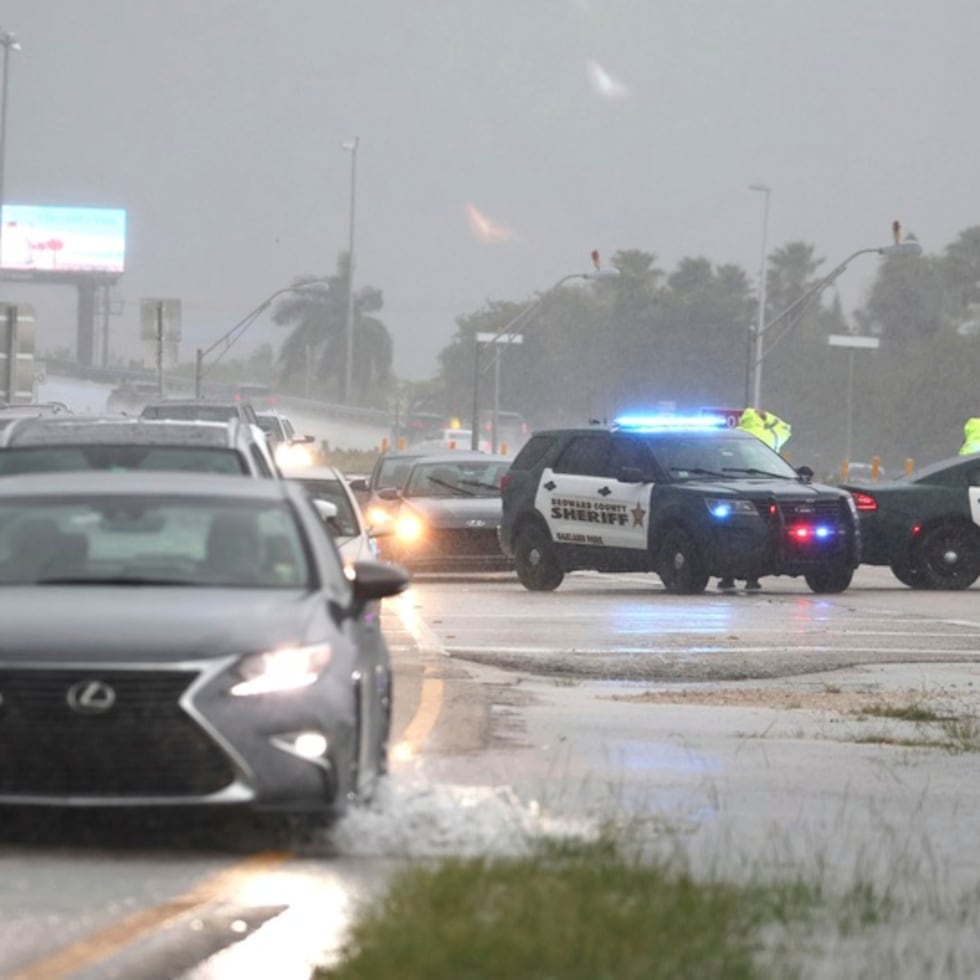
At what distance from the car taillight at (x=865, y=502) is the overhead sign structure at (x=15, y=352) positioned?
17.8 metres

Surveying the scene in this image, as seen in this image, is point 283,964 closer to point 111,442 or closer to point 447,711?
point 447,711

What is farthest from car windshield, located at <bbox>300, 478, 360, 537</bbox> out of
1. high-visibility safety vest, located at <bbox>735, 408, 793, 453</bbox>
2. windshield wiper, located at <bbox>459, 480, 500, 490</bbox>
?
high-visibility safety vest, located at <bbox>735, 408, 793, 453</bbox>

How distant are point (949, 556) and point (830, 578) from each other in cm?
158

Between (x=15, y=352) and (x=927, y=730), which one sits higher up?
(x=15, y=352)

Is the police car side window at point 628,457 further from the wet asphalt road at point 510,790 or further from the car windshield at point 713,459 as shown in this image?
the wet asphalt road at point 510,790

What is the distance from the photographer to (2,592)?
31.9 ft

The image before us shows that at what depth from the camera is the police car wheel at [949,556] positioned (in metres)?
28.4

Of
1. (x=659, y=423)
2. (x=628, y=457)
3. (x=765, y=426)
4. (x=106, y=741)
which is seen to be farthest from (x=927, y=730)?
(x=765, y=426)

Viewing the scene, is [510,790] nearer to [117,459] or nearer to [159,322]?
[117,459]

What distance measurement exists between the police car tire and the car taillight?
→ 88cm

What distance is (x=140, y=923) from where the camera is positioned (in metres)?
7.74

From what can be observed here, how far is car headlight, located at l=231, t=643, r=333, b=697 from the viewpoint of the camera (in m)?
9.19

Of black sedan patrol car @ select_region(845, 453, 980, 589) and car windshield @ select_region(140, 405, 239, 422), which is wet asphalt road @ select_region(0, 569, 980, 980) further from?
car windshield @ select_region(140, 405, 239, 422)

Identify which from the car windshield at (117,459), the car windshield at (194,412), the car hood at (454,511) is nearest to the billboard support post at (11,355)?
the car windshield at (194,412)
